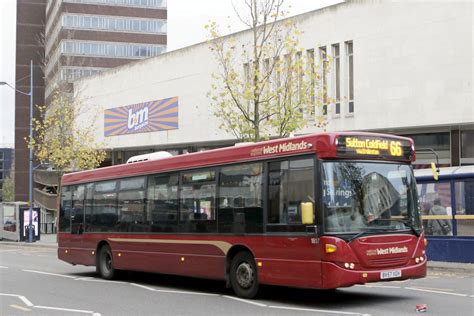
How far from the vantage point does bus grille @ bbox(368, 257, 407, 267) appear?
10.3m

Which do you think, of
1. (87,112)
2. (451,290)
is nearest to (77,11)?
(87,112)

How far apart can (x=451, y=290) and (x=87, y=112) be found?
3929 centimetres

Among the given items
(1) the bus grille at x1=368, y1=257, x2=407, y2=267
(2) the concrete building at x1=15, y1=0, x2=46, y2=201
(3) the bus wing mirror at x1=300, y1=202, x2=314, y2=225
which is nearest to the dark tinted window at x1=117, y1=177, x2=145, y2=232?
(3) the bus wing mirror at x1=300, y1=202, x2=314, y2=225

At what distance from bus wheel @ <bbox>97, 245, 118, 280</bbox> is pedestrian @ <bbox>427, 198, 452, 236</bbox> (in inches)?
339

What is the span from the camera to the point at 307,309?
10336 mm

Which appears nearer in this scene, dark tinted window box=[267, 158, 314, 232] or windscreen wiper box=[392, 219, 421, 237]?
dark tinted window box=[267, 158, 314, 232]

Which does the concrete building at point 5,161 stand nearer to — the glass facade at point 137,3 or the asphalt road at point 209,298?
the glass facade at point 137,3

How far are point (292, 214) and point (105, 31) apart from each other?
87.3 m

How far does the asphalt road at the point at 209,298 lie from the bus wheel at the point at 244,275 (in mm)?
199

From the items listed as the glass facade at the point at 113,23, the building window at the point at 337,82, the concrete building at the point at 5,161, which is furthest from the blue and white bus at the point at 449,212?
the concrete building at the point at 5,161

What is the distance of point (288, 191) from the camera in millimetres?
10938

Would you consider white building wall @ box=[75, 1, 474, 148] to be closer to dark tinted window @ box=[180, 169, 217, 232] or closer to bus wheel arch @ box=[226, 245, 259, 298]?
dark tinted window @ box=[180, 169, 217, 232]

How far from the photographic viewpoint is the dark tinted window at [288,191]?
10.6m

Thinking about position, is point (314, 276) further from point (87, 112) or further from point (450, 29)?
point (87, 112)
